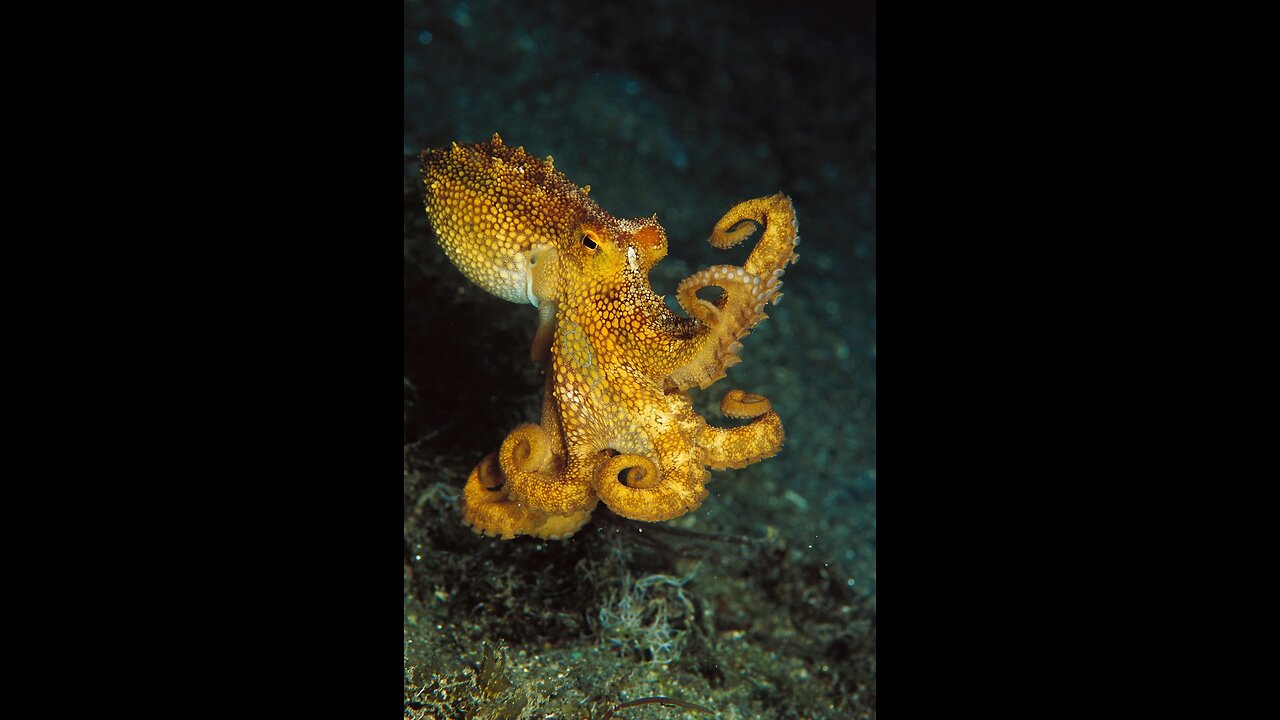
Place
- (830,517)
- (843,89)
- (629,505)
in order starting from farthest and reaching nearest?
(843,89) < (830,517) < (629,505)

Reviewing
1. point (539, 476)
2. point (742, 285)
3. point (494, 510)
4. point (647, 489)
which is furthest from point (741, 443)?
point (494, 510)

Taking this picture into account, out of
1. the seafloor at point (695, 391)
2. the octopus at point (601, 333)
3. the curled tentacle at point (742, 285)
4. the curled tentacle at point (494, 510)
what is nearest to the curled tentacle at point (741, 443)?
the octopus at point (601, 333)

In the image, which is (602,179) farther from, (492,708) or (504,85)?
(492,708)

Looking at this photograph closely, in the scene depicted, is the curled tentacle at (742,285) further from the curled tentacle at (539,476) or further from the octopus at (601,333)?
the curled tentacle at (539,476)

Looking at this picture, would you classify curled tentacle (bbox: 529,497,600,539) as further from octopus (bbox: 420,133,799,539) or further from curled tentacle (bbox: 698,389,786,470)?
curled tentacle (bbox: 698,389,786,470)

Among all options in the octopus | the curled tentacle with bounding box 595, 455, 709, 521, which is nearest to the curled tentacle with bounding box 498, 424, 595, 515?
the octopus

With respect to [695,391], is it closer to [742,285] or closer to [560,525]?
[560,525]

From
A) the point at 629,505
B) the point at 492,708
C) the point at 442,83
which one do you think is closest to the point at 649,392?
the point at 629,505
